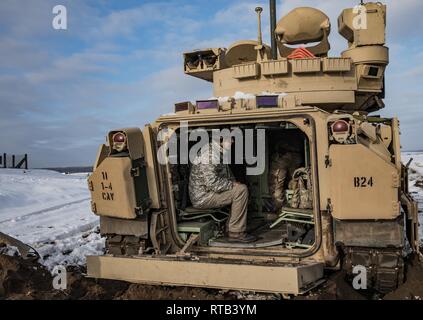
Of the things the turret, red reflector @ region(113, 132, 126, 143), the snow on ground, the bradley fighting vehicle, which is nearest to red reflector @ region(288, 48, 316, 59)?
the turret

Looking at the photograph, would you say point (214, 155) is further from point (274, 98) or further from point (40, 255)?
point (40, 255)

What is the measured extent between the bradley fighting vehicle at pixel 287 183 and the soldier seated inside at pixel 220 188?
0.82 ft

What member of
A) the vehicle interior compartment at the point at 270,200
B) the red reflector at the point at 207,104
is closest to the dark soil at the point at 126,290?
the vehicle interior compartment at the point at 270,200

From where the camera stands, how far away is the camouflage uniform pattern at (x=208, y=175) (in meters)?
5.86

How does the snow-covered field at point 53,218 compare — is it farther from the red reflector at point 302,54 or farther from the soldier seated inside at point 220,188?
the red reflector at point 302,54

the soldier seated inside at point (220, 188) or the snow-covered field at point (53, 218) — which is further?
the snow-covered field at point (53, 218)

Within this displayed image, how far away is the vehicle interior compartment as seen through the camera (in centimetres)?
568

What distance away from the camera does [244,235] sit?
19.3 feet

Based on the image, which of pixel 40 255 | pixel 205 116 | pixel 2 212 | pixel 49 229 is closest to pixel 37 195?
pixel 2 212

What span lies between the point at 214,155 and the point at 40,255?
11.0 feet

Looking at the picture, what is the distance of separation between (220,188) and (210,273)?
59.4 inches

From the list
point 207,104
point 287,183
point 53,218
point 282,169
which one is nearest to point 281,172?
point 282,169

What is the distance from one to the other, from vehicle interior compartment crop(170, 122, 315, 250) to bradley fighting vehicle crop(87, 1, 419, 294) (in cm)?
2

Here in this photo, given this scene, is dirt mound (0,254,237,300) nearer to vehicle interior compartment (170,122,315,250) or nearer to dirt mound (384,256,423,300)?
vehicle interior compartment (170,122,315,250)
